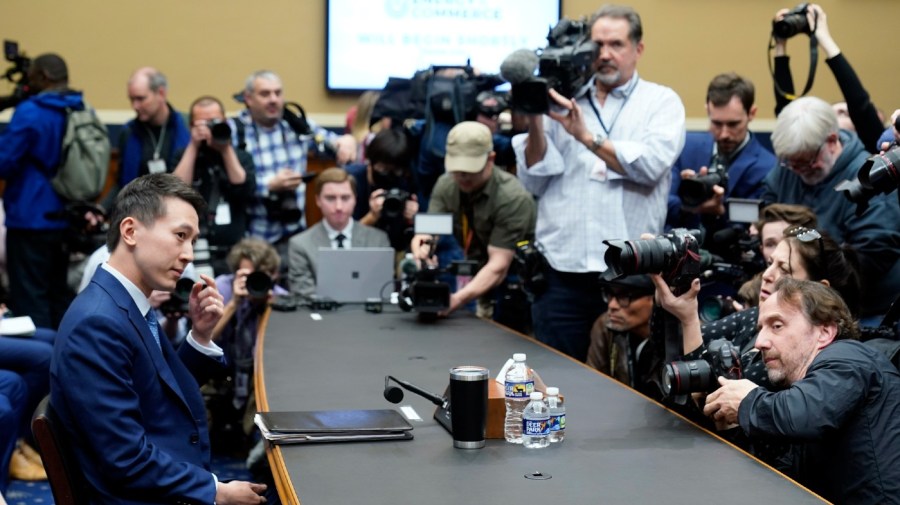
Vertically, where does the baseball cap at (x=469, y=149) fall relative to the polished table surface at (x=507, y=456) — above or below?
above

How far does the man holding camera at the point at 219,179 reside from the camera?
504 centimetres

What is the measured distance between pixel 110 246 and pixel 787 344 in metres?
1.50

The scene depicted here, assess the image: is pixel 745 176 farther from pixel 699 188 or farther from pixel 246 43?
pixel 246 43

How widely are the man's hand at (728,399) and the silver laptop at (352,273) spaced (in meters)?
2.25

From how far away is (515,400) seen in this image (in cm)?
240

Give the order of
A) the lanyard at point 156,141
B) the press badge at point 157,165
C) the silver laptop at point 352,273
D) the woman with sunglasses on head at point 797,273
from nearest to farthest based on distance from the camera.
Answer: the woman with sunglasses on head at point 797,273
the silver laptop at point 352,273
the press badge at point 157,165
the lanyard at point 156,141

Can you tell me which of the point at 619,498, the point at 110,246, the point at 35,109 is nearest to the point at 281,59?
the point at 35,109

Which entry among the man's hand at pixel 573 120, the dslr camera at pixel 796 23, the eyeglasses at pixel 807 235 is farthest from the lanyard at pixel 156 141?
the eyeglasses at pixel 807 235

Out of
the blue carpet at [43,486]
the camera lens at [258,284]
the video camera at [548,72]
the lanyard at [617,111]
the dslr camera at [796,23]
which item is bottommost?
the blue carpet at [43,486]

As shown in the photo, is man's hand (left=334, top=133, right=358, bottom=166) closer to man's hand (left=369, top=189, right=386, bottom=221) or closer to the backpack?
man's hand (left=369, top=189, right=386, bottom=221)

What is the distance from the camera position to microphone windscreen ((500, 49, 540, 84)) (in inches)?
143

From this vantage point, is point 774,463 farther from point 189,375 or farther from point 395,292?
point 395,292

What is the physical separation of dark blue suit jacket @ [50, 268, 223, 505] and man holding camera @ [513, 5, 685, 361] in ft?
5.91

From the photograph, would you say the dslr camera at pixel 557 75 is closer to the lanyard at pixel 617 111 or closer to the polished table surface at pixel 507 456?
the lanyard at pixel 617 111
